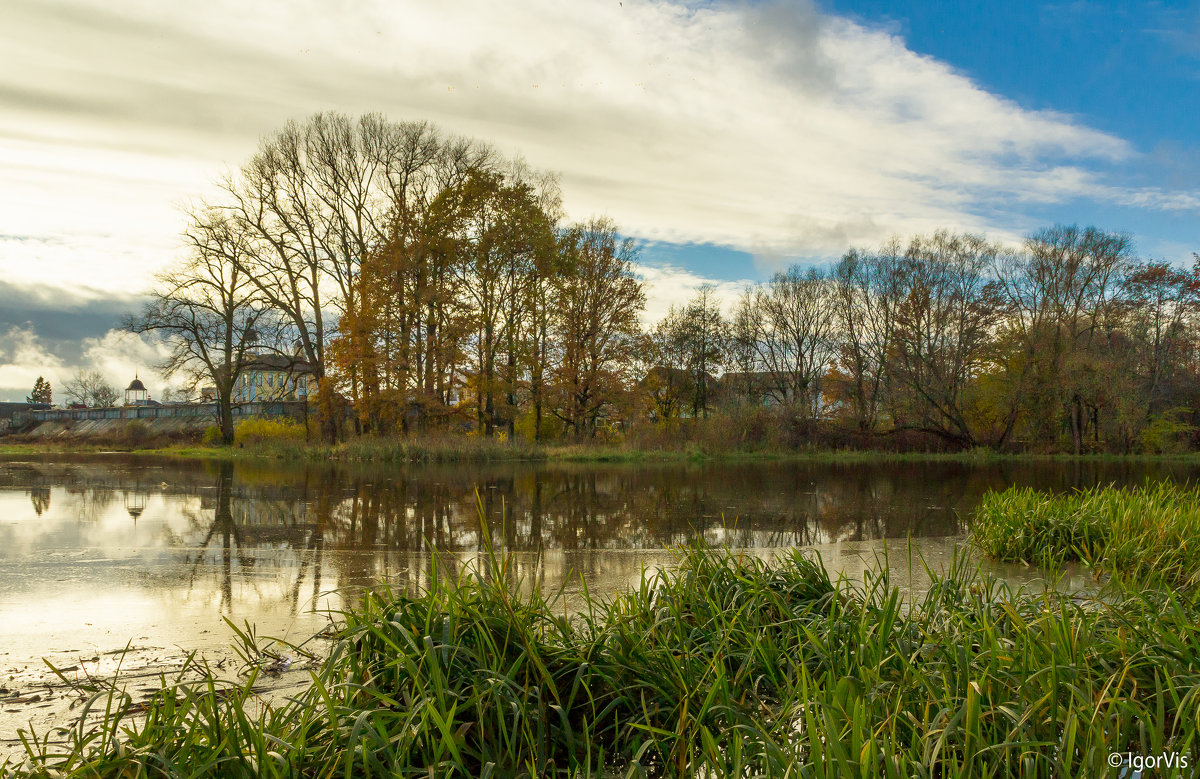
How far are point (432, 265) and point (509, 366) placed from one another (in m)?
5.17

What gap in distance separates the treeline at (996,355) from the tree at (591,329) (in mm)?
3285

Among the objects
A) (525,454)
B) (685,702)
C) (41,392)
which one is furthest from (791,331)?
(41,392)

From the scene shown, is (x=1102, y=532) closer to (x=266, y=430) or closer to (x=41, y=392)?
(x=266, y=430)

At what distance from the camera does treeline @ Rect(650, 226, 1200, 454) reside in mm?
34000

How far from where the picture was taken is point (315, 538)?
8047 millimetres

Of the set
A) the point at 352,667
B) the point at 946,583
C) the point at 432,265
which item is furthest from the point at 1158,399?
the point at 352,667

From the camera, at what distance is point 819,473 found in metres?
21.7

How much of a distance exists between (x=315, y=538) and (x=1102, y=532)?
24.8ft

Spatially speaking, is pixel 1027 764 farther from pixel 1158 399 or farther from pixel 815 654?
pixel 1158 399

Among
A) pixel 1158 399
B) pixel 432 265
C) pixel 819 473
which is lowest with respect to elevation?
pixel 819 473

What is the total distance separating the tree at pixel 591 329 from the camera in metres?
33.1

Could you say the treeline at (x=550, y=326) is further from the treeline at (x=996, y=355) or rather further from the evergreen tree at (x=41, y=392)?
the evergreen tree at (x=41, y=392)

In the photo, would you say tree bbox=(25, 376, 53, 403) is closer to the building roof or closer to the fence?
the fence

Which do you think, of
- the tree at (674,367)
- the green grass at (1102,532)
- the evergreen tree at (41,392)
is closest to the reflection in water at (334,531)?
the green grass at (1102,532)
